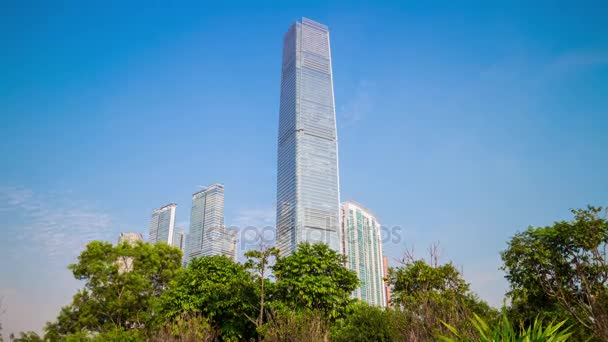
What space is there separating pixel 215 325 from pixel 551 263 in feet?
66.2

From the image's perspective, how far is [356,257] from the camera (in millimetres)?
146500

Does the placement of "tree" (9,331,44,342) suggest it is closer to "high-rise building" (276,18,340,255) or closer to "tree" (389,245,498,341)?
"tree" (389,245,498,341)

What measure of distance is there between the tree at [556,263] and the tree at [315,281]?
9668mm

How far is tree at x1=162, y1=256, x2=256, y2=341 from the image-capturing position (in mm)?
28641

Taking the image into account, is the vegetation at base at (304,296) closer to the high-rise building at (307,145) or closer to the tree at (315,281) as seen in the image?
the tree at (315,281)

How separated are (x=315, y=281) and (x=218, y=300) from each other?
7178mm

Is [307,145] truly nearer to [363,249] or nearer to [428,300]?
[363,249]

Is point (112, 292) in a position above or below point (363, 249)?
below

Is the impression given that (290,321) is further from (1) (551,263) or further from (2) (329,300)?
(1) (551,263)

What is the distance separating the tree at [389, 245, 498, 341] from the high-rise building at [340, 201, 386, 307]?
113 m

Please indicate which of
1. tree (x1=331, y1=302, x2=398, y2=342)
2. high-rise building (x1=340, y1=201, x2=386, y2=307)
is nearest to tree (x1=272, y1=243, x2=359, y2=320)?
tree (x1=331, y1=302, x2=398, y2=342)

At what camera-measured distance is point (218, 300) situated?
29328mm

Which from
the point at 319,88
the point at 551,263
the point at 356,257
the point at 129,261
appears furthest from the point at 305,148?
the point at 551,263

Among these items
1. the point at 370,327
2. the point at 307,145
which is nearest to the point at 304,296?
the point at 370,327
